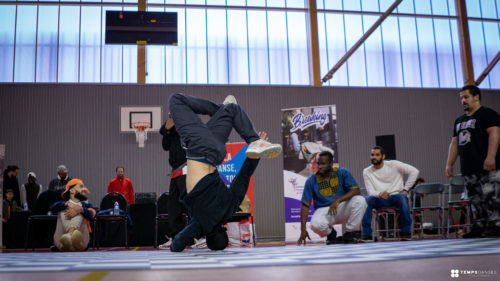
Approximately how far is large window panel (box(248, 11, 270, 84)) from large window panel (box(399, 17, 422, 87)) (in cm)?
348

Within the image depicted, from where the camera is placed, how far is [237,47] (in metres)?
10.0

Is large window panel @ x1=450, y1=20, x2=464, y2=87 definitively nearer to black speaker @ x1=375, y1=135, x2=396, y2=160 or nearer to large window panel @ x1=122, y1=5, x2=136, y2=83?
black speaker @ x1=375, y1=135, x2=396, y2=160

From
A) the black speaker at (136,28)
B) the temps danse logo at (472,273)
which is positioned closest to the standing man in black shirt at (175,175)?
the temps danse logo at (472,273)

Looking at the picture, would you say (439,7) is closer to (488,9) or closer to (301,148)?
(488,9)

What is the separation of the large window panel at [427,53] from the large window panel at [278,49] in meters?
3.47

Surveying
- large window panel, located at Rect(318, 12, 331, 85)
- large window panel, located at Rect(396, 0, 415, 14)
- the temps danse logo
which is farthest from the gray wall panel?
the temps danse logo

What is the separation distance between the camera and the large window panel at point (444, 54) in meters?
10.8

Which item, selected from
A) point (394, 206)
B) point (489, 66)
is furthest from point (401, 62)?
point (394, 206)

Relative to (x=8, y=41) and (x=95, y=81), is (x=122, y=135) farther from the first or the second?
(x=8, y=41)

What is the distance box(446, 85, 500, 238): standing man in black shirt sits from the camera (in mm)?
3270

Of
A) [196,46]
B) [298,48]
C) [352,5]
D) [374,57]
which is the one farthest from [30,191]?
[352,5]

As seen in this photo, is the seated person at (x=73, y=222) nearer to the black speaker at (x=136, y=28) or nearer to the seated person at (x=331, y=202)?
the seated person at (x=331, y=202)

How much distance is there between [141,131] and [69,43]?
2.67m

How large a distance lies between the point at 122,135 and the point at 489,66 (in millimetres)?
9046
